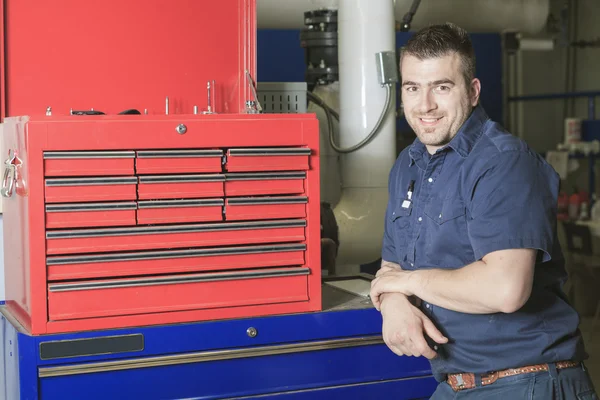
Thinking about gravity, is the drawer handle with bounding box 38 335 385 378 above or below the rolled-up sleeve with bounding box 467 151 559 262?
below

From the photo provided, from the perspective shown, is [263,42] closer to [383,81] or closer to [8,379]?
[383,81]

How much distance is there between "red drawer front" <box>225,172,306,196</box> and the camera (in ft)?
5.50

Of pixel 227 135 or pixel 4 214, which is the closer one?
pixel 227 135

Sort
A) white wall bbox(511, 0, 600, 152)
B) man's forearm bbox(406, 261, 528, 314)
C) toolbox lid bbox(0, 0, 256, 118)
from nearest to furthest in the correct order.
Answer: man's forearm bbox(406, 261, 528, 314)
toolbox lid bbox(0, 0, 256, 118)
white wall bbox(511, 0, 600, 152)

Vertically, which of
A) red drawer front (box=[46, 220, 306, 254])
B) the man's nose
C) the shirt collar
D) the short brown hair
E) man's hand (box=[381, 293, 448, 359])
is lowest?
man's hand (box=[381, 293, 448, 359])

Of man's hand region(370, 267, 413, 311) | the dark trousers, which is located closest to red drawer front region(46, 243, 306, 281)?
man's hand region(370, 267, 413, 311)

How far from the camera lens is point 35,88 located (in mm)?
1859

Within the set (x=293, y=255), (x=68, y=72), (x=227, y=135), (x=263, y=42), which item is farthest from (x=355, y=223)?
(x=263, y=42)

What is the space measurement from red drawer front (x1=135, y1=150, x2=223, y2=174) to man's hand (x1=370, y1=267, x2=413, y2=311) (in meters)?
0.46

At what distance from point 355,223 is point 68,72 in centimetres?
92

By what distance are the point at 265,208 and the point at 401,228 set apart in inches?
14.1

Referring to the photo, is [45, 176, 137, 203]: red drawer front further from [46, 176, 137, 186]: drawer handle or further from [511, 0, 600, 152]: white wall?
[511, 0, 600, 152]: white wall

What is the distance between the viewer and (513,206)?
119 cm

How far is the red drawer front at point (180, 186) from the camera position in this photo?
161 centimetres
